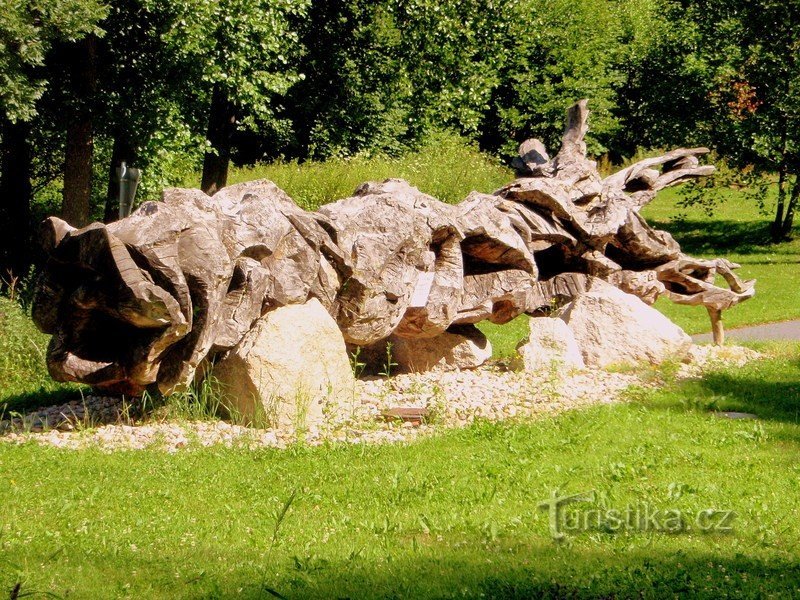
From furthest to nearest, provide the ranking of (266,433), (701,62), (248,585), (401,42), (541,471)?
(701,62), (401,42), (266,433), (541,471), (248,585)

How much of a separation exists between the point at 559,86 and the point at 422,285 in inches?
1111

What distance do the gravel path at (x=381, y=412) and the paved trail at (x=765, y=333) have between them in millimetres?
5493

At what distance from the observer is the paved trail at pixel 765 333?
17.1 meters

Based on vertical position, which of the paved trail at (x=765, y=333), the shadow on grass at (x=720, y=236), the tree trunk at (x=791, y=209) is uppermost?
the tree trunk at (x=791, y=209)

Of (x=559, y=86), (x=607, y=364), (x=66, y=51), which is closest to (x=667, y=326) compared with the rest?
(x=607, y=364)

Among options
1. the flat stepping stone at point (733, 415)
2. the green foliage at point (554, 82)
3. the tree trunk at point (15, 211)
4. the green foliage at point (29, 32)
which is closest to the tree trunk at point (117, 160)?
the tree trunk at point (15, 211)

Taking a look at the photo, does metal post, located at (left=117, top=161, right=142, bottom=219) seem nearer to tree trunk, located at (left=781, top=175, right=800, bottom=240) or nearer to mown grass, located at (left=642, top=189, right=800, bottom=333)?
mown grass, located at (left=642, top=189, right=800, bottom=333)

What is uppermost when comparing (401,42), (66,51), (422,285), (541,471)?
(401,42)

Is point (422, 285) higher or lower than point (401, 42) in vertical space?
lower

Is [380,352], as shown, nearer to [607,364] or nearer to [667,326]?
[607,364]

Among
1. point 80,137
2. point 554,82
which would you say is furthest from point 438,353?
point 554,82

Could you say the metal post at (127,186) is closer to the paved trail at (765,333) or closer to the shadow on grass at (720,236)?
the paved trail at (765,333)

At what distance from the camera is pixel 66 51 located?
48.2ft

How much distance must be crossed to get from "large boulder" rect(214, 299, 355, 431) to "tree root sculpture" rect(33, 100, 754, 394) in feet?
0.54
